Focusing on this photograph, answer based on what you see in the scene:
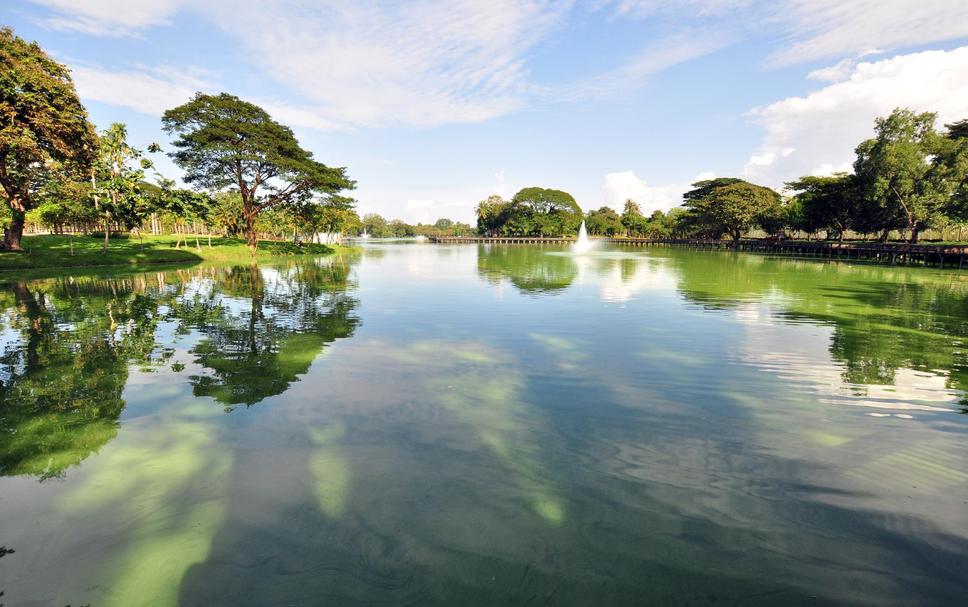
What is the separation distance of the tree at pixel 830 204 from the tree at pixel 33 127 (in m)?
83.1

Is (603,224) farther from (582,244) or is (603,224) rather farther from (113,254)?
(113,254)

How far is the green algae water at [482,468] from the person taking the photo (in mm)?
4289

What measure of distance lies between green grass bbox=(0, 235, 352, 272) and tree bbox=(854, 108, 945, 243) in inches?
2786

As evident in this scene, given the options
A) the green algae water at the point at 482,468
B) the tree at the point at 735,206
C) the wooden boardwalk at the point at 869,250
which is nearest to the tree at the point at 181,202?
the green algae water at the point at 482,468

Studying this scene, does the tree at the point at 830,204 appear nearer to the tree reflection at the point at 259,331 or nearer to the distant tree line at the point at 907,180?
the distant tree line at the point at 907,180

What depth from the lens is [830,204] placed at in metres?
67.4

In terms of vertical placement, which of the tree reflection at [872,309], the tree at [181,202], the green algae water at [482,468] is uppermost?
the tree at [181,202]

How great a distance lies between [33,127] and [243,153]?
58.2 feet

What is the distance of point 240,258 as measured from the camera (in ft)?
161

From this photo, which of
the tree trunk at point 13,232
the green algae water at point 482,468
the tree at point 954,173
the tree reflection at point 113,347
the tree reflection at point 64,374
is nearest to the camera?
the green algae water at point 482,468

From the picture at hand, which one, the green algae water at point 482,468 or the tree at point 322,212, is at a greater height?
the tree at point 322,212

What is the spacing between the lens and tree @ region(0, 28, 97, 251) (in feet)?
101

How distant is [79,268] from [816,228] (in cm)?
9859

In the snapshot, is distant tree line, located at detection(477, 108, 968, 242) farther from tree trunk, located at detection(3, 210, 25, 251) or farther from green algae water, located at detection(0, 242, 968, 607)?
tree trunk, located at detection(3, 210, 25, 251)
